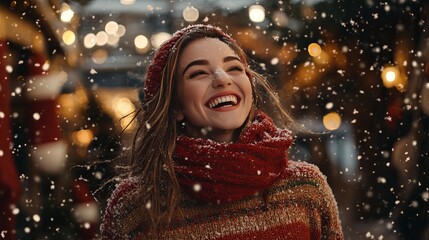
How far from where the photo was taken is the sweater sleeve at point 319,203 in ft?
7.21

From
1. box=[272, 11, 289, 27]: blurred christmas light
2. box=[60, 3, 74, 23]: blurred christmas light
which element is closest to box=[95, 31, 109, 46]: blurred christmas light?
box=[60, 3, 74, 23]: blurred christmas light

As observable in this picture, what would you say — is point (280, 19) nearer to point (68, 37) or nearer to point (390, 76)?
point (390, 76)

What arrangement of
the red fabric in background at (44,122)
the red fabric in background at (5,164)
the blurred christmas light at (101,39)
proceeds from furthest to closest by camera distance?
the blurred christmas light at (101,39) → the red fabric in background at (44,122) → the red fabric in background at (5,164)

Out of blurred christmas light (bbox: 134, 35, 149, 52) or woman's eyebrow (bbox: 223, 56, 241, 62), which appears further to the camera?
blurred christmas light (bbox: 134, 35, 149, 52)

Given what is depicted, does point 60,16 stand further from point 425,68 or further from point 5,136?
point 425,68

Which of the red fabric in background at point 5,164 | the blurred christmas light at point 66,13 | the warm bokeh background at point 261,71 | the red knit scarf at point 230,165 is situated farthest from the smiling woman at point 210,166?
the blurred christmas light at point 66,13

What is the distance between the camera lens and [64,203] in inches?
184

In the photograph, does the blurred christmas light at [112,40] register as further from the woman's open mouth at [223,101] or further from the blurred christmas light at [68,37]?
the woman's open mouth at [223,101]

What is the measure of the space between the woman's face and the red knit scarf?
2.4 inches

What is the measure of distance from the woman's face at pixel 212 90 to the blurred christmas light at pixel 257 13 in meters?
3.94

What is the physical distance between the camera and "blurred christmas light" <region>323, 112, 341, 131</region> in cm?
756

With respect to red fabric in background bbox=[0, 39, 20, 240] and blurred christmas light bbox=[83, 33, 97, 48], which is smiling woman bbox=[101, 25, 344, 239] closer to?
red fabric in background bbox=[0, 39, 20, 240]

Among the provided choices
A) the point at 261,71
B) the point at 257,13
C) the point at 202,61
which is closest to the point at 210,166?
the point at 202,61

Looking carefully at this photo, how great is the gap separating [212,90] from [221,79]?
0.05 metres
